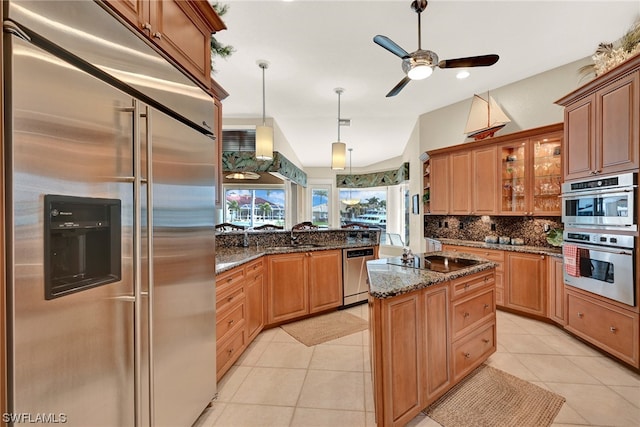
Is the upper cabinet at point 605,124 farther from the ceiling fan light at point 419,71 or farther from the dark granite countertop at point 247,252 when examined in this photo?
the dark granite countertop at point 247,252

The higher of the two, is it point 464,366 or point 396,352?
point 396,352

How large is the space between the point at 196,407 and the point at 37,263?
4.41 ft

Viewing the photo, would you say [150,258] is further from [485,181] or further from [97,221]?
[485,181]

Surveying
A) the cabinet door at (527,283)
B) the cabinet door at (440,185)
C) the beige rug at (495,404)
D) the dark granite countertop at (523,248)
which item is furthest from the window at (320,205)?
the beige rug at (495,404)

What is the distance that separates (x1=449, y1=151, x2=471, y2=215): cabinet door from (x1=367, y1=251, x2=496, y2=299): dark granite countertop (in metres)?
2.17

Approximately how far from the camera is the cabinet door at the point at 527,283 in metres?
3.25

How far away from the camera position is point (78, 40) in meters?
0.91

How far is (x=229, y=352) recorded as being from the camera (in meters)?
2.28

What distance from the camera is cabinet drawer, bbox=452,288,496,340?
1950 mm

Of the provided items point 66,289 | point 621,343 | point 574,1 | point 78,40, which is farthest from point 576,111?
point 66,289

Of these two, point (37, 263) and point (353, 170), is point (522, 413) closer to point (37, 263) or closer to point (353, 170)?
point (37, 263)

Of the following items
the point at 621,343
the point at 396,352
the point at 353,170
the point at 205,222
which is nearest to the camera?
the point at 396,352

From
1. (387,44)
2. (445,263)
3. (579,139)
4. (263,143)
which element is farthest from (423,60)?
(263,143)

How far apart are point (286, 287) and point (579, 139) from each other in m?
3.49
